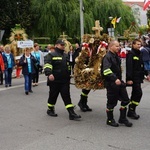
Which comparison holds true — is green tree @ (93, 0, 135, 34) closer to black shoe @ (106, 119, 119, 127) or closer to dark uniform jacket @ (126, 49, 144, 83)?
dark uniform jacket @ (126, 49, 144, 83)

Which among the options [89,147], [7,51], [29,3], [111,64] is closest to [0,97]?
[7,51]

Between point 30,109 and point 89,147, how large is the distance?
3.49 meters

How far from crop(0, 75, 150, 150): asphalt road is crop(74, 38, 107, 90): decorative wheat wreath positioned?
2.58 feet

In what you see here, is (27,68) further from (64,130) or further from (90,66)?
(64,130)

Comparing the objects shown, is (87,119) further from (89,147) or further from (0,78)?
(0,78)

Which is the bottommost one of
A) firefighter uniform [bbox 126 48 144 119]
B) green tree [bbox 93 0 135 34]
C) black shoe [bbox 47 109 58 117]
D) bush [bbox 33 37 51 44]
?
black shoe [bbox 47 109 58 117]

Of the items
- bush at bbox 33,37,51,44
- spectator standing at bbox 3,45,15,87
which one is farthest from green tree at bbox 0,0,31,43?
spectator standing at bbox 3,45,15,87

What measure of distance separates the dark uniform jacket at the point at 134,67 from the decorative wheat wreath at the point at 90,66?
0.61m

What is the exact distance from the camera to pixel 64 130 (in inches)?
262

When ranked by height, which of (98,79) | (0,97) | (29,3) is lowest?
(0,97)

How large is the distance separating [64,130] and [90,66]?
72.7 inches

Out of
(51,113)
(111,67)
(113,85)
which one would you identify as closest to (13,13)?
(51,113)

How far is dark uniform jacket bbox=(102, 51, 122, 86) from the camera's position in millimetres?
6705

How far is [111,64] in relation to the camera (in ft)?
22.3
